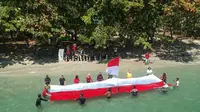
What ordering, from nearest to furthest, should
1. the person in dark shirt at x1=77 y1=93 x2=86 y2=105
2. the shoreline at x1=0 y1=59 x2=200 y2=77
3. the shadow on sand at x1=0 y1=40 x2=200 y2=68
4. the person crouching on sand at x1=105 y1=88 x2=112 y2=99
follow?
the person in dark shirt at x1=77 y1=93 x2=86 y2=105 < the person crouching on sand at x1=105 y1=88 x2=112 y2=99 < the shoreline at x1=0 y1=59 x2=200 y2=77 < the shadow on sand at x1=0 y1=40 x2=200 y2=68

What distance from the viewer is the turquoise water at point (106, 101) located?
82.2ft

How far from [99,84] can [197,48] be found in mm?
19714

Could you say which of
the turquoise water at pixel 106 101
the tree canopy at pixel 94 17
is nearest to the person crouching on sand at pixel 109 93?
the turquoise water at pixel 106 101

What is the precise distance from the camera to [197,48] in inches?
1651

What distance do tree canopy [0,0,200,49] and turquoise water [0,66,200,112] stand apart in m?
6.20

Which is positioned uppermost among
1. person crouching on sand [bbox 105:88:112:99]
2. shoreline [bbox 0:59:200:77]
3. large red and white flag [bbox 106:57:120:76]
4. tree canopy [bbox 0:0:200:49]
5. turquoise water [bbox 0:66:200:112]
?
tree canopy [bbox 0:0:200:49]

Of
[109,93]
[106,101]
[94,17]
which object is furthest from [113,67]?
[94,17]

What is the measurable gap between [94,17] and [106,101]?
1282cm

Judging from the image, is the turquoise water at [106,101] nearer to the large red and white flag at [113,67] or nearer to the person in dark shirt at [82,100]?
the person in dark shirt at [82,100]

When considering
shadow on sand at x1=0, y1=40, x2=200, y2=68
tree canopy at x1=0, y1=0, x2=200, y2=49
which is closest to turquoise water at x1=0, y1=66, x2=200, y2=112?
shadow on sand at x1=0, y1=40, x2=200, y2=68

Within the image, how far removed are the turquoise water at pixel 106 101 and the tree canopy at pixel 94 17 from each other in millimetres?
6203

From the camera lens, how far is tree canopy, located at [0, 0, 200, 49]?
34438 millimetres

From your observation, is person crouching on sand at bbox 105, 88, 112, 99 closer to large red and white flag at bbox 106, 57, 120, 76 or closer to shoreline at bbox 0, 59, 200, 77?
large red and white flag at bbox 106, 57, 120, 76

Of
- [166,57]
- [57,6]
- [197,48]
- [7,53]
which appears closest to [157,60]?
[166,57]
